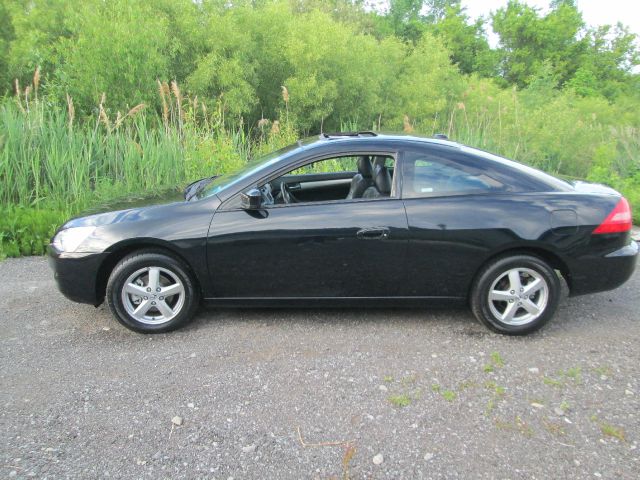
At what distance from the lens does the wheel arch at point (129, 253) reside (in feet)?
13.2

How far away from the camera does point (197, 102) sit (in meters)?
11.4

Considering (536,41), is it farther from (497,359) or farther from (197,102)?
(497,359)

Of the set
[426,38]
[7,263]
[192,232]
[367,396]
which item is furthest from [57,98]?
[426,38]

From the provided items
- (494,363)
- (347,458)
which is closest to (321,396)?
(347,458)

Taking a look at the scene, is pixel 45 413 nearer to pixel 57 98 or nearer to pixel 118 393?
pixel 118 393

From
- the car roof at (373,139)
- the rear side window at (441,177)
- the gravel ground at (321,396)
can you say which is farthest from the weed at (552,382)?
the car roof at (373,139)

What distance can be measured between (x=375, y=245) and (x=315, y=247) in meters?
0.45

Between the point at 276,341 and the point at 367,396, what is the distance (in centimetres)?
97

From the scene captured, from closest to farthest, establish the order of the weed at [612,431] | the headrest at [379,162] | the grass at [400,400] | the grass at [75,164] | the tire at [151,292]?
the weed at [612,431]
the grass at [400,400]
the tire at [151,292]
the headrest at [379,162]
the grass at [75,164]

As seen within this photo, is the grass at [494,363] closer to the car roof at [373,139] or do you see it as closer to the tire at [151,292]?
the car roof at [373,139]

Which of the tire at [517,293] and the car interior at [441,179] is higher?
the car interior at [441,179]

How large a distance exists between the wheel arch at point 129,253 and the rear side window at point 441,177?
1.77m

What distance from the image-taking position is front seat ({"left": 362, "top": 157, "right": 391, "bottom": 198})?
13.6 feet

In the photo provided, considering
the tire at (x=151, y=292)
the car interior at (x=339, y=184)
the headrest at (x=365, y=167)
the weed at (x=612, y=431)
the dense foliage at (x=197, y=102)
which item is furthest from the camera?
the dense foliage at (x=197, y=102)
